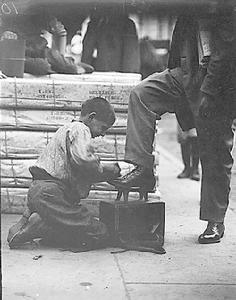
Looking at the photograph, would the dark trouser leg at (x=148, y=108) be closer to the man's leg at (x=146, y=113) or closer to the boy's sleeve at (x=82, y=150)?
the man's leg at (x=146, y=113)

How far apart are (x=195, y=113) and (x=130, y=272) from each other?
1254 millimetres

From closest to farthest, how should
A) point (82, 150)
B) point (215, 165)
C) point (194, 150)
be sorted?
point (82, 150) → point (215, 165) → point (194, 150)

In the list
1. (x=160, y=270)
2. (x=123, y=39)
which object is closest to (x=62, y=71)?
(x=123, y=39)

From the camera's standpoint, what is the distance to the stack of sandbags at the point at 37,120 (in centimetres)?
548

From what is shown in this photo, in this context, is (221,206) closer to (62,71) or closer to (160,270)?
(160,270)

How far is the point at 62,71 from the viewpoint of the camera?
6.37m

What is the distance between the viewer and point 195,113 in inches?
188

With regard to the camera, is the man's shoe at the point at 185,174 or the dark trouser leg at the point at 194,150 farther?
the man's shoe at the point at 185,174

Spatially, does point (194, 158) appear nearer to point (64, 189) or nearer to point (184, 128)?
point (184, 128)

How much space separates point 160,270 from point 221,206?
0.98 meters

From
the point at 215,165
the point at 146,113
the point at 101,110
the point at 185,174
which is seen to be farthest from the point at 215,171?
the point at 185,174

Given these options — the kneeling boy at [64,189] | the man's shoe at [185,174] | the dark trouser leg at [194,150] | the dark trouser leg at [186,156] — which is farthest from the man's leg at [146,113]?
the man's shoe at [185,174]

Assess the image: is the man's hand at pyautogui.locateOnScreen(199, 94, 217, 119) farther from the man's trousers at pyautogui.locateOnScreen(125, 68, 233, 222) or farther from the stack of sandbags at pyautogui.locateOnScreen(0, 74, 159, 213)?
the stack of sandbags at pyautogui.locateOnScreen(0, 74, 159, 213)

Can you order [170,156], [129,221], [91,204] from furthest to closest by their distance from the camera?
[170,156]
[91,204]
[129,221]
